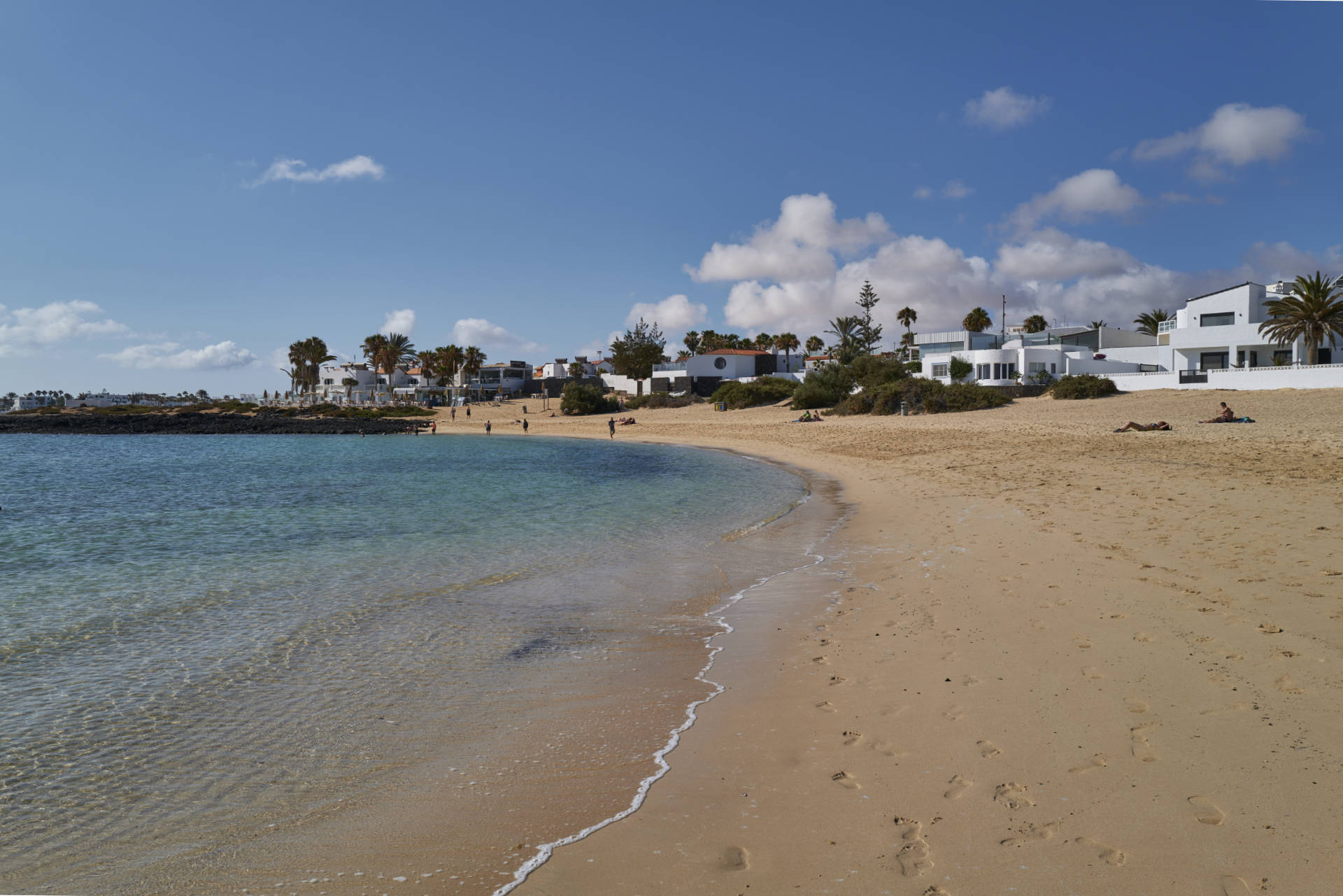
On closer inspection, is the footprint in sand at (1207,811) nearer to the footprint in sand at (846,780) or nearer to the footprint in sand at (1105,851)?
the footprint in sand at (1105,851)

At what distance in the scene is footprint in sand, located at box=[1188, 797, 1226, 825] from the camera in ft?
12.4

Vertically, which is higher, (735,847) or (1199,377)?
(1199,377)

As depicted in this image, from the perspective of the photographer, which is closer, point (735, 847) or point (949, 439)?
point (735, 847)

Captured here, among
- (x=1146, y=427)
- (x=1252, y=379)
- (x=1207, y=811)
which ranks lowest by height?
(x=1207, y=811)

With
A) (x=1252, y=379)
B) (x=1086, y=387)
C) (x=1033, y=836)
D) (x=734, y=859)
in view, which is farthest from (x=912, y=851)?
(x=1252, y=379)

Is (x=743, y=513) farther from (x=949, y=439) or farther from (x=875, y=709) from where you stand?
(x=949, y=439)

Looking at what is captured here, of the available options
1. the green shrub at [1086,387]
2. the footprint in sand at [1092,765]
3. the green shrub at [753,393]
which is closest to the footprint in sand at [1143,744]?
the footprint in sand at [1092,765]

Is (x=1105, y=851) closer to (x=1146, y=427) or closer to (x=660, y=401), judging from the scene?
(x=1146, y=427)

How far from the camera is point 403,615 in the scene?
369 inches

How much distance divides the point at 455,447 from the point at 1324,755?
49900mm

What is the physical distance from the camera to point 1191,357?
173 feet

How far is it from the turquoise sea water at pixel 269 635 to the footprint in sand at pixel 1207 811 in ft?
15.5

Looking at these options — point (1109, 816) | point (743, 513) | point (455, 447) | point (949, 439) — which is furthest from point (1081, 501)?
point (455, 447)

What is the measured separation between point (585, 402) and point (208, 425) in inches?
1796
